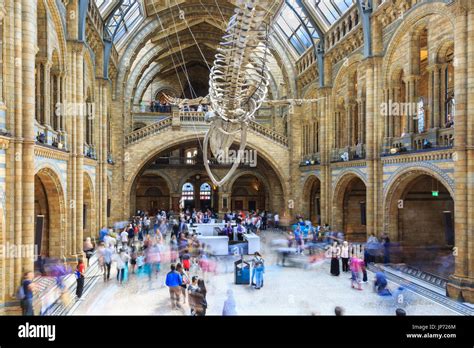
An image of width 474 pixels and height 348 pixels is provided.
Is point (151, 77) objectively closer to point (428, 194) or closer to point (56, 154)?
point (56, 154)

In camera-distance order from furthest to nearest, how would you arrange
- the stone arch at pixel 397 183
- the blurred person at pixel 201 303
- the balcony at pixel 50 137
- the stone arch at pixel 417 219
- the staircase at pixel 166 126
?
1. the staircase at pixel 166 126
2. the stone arch at pixel 417 219
3. the stone arch at pixel 397 183
4. the balcony at pixel 50 137
5. the blurred person at pixel 201 303

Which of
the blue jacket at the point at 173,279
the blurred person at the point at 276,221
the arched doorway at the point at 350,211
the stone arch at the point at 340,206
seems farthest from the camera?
the blurred person at the point at 276,221

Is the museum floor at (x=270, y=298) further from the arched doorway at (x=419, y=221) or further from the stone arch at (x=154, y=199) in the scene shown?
the stone arch at (x=154, y=199)

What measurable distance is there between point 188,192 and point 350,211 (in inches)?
652

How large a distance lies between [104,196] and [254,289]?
10.5m

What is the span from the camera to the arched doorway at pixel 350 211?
18891 millimetres

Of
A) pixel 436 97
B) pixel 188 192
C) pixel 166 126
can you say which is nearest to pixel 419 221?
pixel 436 97

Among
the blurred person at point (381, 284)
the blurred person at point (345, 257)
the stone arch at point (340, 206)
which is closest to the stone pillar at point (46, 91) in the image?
the blurred person at point (345, 257)

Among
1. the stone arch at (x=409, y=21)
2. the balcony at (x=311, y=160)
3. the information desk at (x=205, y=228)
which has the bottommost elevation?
the information desk at (x=205, y=228)

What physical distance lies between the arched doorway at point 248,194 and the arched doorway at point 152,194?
5.91 metres

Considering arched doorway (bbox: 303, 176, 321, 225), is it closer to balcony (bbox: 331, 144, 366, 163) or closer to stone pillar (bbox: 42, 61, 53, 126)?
balcony (bbox: 331, 144, 366, 163)

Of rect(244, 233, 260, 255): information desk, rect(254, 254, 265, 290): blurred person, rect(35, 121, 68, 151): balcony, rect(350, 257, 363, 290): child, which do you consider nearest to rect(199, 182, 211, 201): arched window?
rect(244, 233, 260, 255): information desk

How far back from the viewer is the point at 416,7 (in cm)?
1241

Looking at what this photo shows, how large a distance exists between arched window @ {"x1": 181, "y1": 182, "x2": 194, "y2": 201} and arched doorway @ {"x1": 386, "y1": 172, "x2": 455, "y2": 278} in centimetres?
2052
